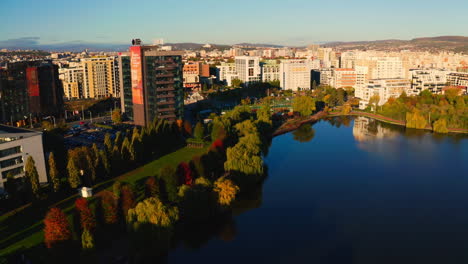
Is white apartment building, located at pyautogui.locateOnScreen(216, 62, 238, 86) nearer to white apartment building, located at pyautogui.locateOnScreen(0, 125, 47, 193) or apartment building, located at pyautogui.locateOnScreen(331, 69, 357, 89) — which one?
apartment building, located at pyautogui.locateOnScreen(331, 69, 357, 89)

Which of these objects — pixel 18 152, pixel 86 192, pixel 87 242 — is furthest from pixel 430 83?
pixel 87 242

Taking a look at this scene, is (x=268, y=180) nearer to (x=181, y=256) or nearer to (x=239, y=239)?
(x=239, y=239)

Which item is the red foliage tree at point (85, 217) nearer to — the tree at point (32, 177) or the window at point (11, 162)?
the tree at point (32, 177)

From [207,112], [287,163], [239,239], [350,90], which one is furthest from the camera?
[350,90]

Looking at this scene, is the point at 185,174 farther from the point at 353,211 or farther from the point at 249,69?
the point at 249,69

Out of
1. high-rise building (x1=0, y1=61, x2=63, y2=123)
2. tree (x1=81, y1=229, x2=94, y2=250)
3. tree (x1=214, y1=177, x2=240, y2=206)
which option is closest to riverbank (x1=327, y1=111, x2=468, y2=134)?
tree (x1=214, y1=177, x2=240, y2=206)

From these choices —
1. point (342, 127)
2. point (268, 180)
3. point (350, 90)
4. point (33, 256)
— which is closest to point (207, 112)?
point (342, 127)
